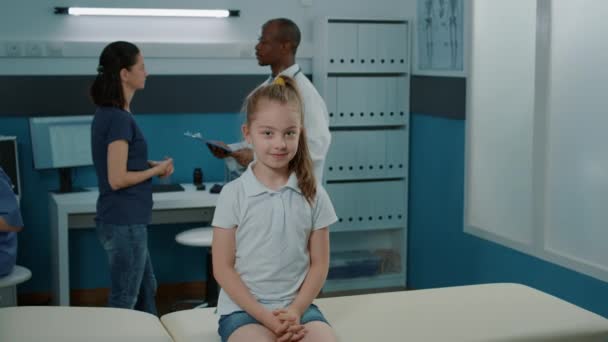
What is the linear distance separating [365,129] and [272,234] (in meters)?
3.07

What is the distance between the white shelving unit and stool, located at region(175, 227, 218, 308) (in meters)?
0.80

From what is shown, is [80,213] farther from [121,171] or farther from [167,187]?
[121,171]

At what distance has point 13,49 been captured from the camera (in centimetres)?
463

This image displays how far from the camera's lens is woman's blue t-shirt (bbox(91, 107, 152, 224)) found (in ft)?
11.4

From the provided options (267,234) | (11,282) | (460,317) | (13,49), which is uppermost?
(13,49)

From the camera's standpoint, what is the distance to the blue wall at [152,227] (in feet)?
15.7

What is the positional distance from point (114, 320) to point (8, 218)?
113 centimetres

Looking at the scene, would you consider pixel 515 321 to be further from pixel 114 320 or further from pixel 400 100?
pixel 400 100

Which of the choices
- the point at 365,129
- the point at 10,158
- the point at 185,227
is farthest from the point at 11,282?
the point at 365,129

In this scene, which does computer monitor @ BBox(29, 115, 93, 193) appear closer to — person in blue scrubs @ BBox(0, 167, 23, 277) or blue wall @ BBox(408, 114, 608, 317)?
person in blue scrubs @ BBox(0, 167, 23, 277)

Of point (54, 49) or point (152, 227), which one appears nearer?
point (54, 49)

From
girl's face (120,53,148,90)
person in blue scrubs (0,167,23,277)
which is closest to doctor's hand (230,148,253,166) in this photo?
girl's face (120,53,148,90)

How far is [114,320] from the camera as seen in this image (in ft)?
8.08

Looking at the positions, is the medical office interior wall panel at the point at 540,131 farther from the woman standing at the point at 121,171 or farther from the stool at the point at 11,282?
the stool at the point at 11,282
